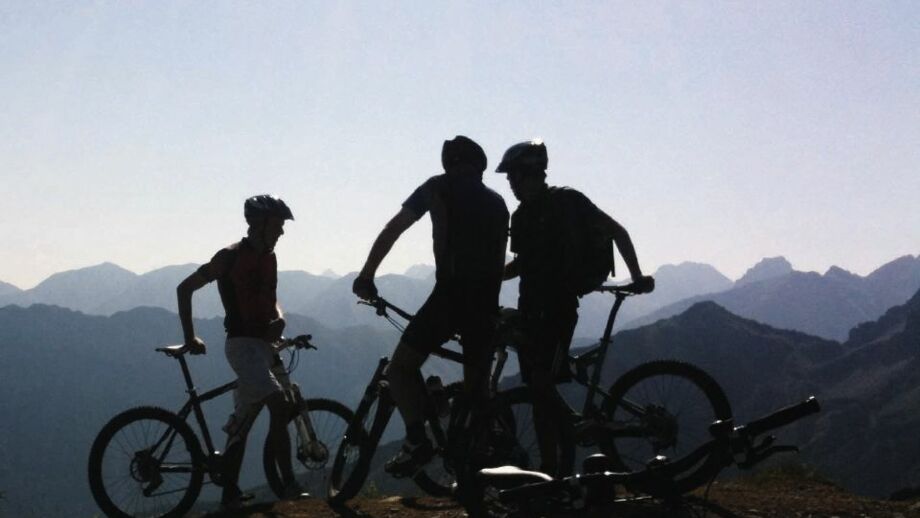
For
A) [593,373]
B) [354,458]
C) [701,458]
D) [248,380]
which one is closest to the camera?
[701,458]

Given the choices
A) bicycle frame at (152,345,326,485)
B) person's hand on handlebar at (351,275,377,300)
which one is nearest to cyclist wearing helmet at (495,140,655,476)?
person's hand on handlebar at (351,275,377,300)

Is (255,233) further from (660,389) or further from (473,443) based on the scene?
(660,389)

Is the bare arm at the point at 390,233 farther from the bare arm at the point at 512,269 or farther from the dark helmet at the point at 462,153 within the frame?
the bare arm at the point at 512,269

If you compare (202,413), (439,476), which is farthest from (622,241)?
(202,413)

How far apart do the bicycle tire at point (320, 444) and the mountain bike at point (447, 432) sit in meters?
0.60

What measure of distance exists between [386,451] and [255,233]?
14924 cm

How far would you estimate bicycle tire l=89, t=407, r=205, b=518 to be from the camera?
332 inches

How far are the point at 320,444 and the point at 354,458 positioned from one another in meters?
1.00

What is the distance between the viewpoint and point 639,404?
7180 millimetres

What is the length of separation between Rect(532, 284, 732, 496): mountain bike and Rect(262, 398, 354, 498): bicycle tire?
8.53 feet

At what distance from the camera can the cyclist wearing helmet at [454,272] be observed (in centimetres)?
670

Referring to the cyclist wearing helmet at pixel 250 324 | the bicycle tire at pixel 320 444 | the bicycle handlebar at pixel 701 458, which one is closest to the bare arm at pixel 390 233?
the cyclist wearing helmet at pixel 250 324

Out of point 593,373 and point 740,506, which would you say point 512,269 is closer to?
point 593,373

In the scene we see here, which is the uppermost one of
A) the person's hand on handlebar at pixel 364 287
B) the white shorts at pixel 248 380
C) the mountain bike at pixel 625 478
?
the person's hand on handlebar at pixel 364 287
